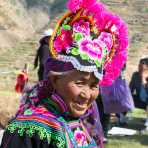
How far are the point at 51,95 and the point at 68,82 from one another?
13 cm

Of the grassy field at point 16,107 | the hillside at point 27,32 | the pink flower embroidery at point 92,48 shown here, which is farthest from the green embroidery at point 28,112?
the hillside at point 27,32

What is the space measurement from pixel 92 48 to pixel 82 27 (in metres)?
0.12

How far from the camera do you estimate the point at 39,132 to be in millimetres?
2545

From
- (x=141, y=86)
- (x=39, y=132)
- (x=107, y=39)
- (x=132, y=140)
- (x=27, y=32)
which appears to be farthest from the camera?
(x=27, y=32)

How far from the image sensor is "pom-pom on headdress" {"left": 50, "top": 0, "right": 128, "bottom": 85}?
2.69 meters

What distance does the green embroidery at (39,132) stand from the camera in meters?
2.54

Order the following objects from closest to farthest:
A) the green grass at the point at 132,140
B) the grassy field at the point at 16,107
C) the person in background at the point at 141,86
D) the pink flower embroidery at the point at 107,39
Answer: the pink flower embroidery at the point at 107,39 < the green grass at the point at 132,140 < the grassy field at the point at 16,107 < the person in background at the point at 141,86

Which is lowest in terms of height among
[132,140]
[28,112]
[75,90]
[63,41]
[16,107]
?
[132,140]

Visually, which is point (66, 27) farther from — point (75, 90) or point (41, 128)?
point (41, 128)

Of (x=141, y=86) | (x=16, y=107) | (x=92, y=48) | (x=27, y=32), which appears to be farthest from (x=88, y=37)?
(x=27, y=32)

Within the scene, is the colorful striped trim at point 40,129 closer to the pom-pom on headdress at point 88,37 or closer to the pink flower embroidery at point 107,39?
the pom-pom on headdress at point 88,37

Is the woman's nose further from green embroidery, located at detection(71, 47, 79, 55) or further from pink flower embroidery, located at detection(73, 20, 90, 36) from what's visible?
pink flower embroidery, located at detection(73, 20, 90, 36)

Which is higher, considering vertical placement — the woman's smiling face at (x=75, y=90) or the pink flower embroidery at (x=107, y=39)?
the pink flower embroidery at (x=107, y=39)

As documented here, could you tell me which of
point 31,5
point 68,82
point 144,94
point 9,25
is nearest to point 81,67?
point 68,82
